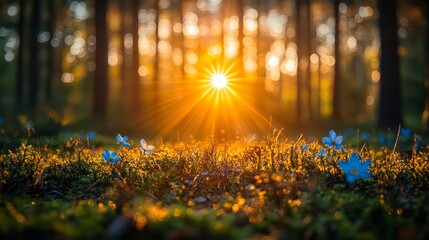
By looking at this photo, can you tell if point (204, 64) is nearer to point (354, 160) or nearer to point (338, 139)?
point (338, 139)

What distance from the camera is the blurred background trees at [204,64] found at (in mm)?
16328

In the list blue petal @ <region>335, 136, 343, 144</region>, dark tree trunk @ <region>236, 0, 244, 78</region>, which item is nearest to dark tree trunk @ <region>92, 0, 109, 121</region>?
dark tree trunk @ <region>236, 0, 244, 78</region>

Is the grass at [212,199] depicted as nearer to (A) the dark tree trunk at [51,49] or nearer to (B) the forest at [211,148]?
(B) the forest at [211,148]

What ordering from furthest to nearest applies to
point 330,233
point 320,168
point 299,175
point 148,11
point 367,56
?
point 367,56, point 148,11, point 320,168, point 299,175, point 330,233

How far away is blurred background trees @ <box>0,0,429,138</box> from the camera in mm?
16328

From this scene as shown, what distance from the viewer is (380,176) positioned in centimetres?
389

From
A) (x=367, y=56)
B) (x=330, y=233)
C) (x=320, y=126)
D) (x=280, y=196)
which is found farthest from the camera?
(x=367, y=56)

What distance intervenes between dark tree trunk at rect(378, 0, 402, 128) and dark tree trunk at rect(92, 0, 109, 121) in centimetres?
1064

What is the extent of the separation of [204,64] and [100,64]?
5829 mm

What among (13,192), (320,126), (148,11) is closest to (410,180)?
(13,192)

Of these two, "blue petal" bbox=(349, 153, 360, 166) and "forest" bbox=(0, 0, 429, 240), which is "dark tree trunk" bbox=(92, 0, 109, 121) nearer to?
"forest" bbox=(0, 0, 429, 240)

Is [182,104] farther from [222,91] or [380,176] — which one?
[380,176]

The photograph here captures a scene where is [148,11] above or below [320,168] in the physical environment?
above

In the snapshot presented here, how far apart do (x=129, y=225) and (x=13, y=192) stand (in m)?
2.18
